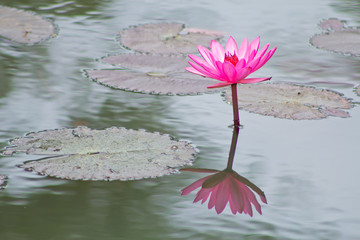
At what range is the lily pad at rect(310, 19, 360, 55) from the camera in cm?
275

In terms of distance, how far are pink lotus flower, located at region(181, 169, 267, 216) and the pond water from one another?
2 centimetres

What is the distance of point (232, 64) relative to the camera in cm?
178

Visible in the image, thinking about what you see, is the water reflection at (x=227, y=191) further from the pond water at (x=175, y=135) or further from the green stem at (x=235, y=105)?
the green stem at (x=235, y=105)

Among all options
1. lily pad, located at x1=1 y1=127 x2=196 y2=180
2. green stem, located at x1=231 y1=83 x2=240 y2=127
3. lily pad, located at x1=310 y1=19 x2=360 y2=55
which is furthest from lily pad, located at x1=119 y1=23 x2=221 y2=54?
lily pad, located at x1=1 y1=127 x2=196 y2=180

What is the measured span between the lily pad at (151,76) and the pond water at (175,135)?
0.06 m

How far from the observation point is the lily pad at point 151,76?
2256 mm

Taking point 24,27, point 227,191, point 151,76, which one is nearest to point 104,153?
point 227,191

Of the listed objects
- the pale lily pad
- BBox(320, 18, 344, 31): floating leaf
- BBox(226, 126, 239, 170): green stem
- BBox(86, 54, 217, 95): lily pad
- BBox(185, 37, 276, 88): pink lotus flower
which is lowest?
BBox(226, 126, 239, 170): green stem

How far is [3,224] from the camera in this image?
1.34 metres

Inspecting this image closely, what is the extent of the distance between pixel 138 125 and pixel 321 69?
0.98 metres

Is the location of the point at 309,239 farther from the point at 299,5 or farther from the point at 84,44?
the point at 299,5

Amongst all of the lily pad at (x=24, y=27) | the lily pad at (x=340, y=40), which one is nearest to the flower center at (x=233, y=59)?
the lily pad at (x=340, y=40)

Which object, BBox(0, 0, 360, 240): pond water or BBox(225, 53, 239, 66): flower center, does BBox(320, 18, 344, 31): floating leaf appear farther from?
BBox(225, 53, 239, 66): flower center

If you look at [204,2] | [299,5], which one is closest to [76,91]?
[204,2]
